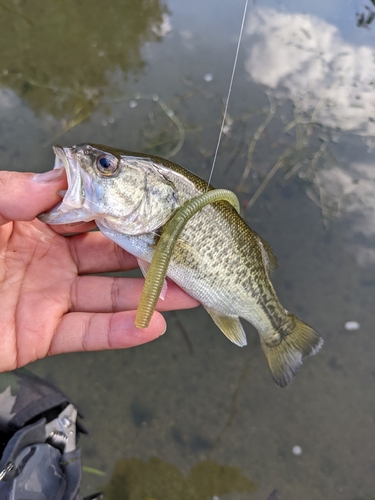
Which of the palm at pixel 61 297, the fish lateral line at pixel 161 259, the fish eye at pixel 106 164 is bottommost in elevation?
the palm at pixel 61 297

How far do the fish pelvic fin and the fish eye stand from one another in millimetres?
1655

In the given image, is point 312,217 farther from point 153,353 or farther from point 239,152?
point 153,353

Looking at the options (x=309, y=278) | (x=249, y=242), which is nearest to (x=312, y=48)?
(x=309, y=278)

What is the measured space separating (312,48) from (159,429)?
16.1ft

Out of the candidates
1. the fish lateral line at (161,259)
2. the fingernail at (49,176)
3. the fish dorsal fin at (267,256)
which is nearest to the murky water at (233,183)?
the fish dorsal fin at (267,256)

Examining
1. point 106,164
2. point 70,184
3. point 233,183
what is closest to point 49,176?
point 70,184

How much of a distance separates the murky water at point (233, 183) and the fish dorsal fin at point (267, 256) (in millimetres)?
935

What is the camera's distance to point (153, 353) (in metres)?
3.15

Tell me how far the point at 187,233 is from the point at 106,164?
0.65 meters

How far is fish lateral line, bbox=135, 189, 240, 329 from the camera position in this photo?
1918 mm

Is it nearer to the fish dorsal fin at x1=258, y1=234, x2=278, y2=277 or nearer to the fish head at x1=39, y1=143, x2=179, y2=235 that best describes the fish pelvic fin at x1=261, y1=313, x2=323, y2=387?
the fish dorsal fin at x1=258, y1=234, x2=278, y2=277

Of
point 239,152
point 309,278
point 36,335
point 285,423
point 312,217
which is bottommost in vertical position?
point 285,423

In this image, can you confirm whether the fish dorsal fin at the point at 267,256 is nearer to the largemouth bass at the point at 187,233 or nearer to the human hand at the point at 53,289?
the largemouth bass at the point at 187,233

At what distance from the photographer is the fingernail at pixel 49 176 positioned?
6.24 feet
